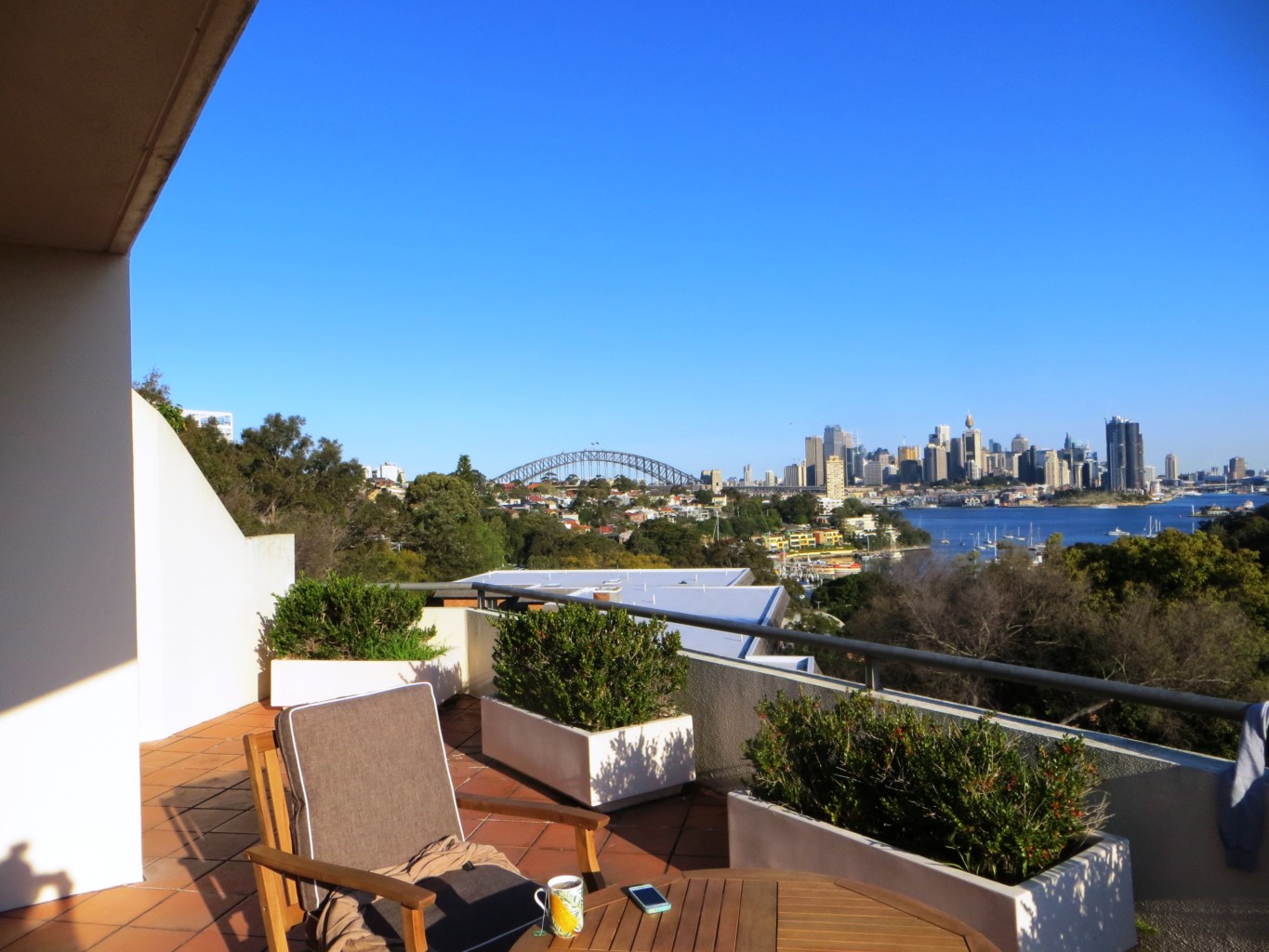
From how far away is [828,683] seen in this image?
10.8 ft

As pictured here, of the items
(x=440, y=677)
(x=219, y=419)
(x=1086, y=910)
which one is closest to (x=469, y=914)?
(x=1086, y=910)

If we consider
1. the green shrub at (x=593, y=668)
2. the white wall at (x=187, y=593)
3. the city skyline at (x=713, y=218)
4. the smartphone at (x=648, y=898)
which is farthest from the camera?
the city skyline at (x=713, y=218)

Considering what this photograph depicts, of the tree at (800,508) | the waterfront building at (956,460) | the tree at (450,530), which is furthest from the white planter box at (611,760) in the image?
the tree at (800,508)

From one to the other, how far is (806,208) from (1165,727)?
624 inches

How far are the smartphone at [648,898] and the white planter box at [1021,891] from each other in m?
0.79

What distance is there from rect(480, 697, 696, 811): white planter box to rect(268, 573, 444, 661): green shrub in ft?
6.47

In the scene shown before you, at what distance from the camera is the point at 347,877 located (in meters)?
1.85

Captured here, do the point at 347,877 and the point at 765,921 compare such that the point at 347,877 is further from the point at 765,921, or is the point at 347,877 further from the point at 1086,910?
the point at 1086,910

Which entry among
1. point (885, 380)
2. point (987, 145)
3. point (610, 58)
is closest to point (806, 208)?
point (987, 145)

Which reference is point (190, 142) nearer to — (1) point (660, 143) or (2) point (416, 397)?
(1) point (660, 143)

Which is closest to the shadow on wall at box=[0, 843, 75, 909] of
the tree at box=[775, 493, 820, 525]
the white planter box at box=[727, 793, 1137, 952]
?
the white planter box at box=[727, 793, 1137, 952]

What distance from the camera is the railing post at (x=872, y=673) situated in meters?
3.05

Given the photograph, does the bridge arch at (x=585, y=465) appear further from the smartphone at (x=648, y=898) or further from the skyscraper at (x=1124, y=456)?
the smartphone at (x=648, y=898)

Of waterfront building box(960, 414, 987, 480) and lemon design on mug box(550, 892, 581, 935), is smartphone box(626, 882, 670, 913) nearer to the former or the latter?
lemon design on mug box(550, 892, 581, 935)
